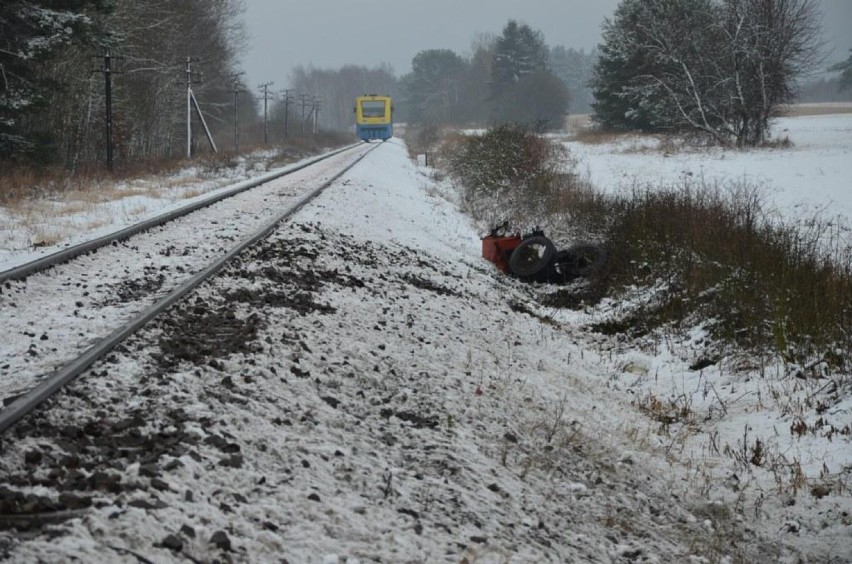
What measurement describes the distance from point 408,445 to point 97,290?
387 cm

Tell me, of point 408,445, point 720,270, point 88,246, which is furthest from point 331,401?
point 720,270

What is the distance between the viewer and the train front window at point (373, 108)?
5306cm

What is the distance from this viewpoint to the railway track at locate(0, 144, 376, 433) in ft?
13.7

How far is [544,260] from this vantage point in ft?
38.0

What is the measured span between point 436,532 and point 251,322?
2768mm

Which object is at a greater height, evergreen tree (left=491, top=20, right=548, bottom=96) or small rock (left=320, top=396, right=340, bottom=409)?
evergreen tree (left=491, top=20, right=548, bottom=96)

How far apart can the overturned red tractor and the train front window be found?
4307 cm

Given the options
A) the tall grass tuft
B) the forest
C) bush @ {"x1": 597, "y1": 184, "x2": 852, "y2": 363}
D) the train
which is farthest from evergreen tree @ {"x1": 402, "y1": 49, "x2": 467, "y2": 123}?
bush @ {"x1": 597, "y1": 184, "x2": 852, "y2": 363}

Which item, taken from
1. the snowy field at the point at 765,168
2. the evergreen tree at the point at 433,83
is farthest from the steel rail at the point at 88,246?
the evergreen tree at the point at 433,83

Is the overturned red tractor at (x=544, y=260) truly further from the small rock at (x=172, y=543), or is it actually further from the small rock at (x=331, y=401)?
the small rock at (x=172, y=543)

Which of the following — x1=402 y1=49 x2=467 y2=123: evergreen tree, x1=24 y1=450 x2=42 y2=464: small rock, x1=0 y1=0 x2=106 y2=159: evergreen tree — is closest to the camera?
x1=24 y1=450 x2=42 y2=464: small rock

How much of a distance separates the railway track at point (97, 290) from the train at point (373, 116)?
4319cm

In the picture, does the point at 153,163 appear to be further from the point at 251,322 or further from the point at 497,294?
the point at 251,322

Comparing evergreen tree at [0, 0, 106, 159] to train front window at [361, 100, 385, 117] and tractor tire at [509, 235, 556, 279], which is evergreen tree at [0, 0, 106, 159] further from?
train front window at [361, 100, 385, 117]
